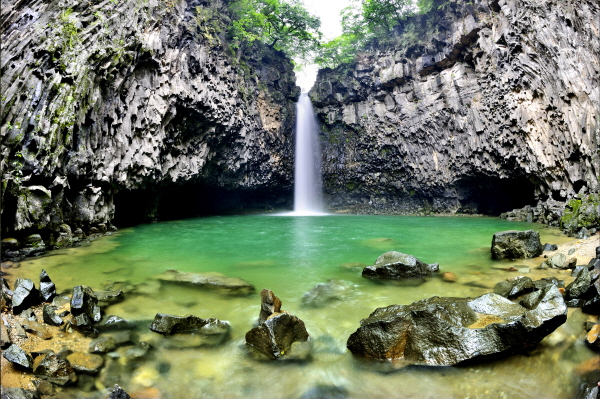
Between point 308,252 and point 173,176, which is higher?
point 173,176

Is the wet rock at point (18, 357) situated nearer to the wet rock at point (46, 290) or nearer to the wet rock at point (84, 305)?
the wet rock at point (84, 305)

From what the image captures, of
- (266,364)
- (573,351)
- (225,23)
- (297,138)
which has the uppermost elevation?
(225,23)

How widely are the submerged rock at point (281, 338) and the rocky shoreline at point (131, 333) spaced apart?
11mm

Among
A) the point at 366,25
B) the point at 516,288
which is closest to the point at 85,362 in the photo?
the point at 516,288

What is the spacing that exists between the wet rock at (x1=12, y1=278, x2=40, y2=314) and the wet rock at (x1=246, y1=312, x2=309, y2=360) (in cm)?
307

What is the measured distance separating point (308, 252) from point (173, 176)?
11.0 meters

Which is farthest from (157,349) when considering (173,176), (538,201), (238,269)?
(538,201)

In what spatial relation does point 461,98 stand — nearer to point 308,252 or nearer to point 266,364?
point 308,252

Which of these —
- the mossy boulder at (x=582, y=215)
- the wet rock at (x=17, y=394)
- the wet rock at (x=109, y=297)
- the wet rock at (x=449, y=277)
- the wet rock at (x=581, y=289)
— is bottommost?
the wet rock at (x=449, y=277)

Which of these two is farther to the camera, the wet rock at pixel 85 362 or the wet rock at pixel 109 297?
the wet rock at pixel 109 297

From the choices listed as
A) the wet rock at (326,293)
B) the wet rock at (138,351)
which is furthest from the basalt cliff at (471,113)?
the wet rock at (138,351)

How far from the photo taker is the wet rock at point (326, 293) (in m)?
5.48

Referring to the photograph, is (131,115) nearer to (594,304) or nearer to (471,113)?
(594,304)

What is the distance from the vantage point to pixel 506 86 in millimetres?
18047
